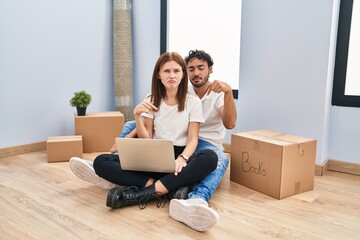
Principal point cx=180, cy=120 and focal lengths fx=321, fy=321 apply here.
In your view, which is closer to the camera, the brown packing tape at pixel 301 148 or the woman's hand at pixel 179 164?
the woman's hand at pixel 179 164

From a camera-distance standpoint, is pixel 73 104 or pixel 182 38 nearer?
pixel 73 104

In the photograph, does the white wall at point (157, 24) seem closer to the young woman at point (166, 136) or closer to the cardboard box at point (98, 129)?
the cardboard box at point (98, 129)

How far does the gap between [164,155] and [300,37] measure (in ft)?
4.06

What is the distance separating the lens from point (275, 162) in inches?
64.2

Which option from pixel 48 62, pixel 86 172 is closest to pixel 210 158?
pixel 86 172

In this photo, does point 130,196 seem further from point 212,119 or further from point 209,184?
point 212,119

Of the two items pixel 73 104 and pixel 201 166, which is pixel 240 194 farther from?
pixel 73 104

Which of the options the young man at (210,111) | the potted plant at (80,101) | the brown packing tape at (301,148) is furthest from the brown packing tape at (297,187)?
the potted plant at (80,101)

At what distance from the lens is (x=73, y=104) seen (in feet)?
8.28

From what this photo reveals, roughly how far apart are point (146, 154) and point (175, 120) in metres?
0.27

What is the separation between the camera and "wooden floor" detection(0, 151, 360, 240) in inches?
49.6

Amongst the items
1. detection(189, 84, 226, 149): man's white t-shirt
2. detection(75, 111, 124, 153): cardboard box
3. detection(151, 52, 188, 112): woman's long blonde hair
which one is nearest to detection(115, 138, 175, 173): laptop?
detection(151, 52, 188, 112): woman's long blonde hair

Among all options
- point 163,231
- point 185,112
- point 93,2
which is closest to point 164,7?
point 93,2

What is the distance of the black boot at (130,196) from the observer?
1.44 m
